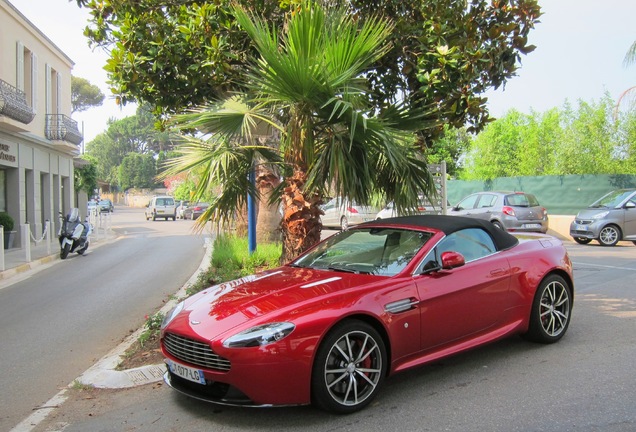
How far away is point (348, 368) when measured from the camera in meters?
3.84

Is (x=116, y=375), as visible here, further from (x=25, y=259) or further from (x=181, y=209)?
(x=181, y=209)

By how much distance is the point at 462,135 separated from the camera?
118 ft

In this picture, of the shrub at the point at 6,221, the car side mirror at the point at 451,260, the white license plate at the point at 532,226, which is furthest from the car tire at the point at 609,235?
the shrub at the point at 6,221

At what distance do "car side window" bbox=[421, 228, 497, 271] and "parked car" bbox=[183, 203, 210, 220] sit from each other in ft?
118

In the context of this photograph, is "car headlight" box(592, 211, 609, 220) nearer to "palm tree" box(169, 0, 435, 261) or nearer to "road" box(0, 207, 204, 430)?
"palm tree" box(169, 0, 435, 261)

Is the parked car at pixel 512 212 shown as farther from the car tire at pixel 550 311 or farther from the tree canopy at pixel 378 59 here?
the car tire at pixel 550 311

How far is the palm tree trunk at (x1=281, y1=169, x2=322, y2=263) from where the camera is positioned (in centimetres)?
659

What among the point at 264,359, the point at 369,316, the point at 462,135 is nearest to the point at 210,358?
the point at 264,359

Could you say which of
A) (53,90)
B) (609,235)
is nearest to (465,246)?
(609,235)

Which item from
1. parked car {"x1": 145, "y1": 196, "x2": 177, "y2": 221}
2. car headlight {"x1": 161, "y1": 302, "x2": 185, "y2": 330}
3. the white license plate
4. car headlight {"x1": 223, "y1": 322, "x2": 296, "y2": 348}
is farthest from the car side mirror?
parked car {"x1": 145, "y1": 196, "x2": 177, "y2": 221}

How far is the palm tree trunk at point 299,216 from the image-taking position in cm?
659

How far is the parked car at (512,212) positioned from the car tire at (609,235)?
193 centimetres

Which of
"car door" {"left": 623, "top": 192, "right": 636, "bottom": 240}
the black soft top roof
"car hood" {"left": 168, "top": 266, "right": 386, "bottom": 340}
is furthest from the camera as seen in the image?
"car door" {"left": 623, "top": 192, "right": 636, "bottom": 240}

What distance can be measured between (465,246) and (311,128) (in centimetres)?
229
